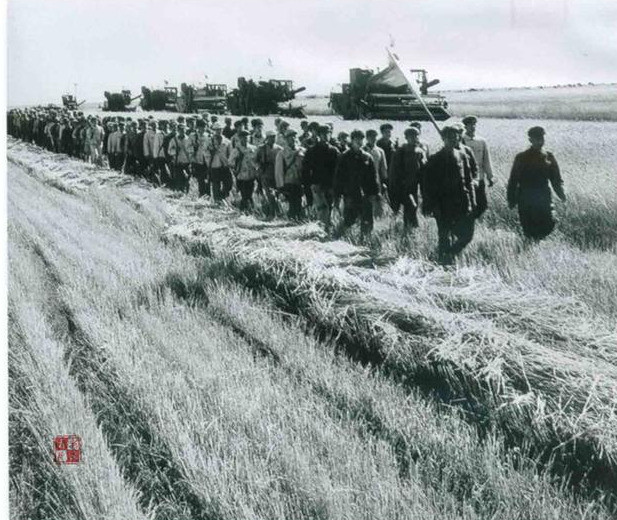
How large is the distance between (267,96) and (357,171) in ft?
56.5

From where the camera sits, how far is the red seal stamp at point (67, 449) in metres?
2.83

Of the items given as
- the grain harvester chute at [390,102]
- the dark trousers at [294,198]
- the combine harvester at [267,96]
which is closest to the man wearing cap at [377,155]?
the dark trousers at [294,198]

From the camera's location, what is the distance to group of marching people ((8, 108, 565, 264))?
5035 mm

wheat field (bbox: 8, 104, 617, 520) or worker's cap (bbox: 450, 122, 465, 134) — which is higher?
worker's cap (bbox: 450, 122, 465, 134)

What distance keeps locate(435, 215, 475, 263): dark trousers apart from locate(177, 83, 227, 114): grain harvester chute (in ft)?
73.2

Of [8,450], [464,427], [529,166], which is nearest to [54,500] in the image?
[8,450]

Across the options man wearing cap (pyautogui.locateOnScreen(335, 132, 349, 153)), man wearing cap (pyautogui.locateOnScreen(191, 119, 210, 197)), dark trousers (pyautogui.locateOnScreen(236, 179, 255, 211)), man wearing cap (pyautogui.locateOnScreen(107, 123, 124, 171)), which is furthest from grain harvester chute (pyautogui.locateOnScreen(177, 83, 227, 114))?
man wearing cap (pyautogui.locateOnScreen(335, 132, 349, 153))

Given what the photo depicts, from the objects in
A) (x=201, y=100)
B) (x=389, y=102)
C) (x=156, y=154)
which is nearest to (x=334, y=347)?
(x=156, y=154)

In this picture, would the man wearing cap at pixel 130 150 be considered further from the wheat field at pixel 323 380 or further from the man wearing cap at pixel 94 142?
the wheat field at pixel 323 380

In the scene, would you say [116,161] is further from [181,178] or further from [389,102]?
[389,102]

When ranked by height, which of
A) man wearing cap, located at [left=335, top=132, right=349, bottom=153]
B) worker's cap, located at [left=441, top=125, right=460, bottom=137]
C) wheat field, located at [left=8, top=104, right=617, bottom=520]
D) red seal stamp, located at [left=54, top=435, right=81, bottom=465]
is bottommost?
red seal stamp, located at [left=54, top=435, right=81, bottom=465]

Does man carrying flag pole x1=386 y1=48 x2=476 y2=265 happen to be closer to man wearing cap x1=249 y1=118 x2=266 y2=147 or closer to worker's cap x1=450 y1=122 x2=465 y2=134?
worker's cap x1=450 y1=122 x2=465 y2=134

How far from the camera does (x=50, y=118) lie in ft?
49.5

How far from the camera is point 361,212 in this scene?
6070mm
